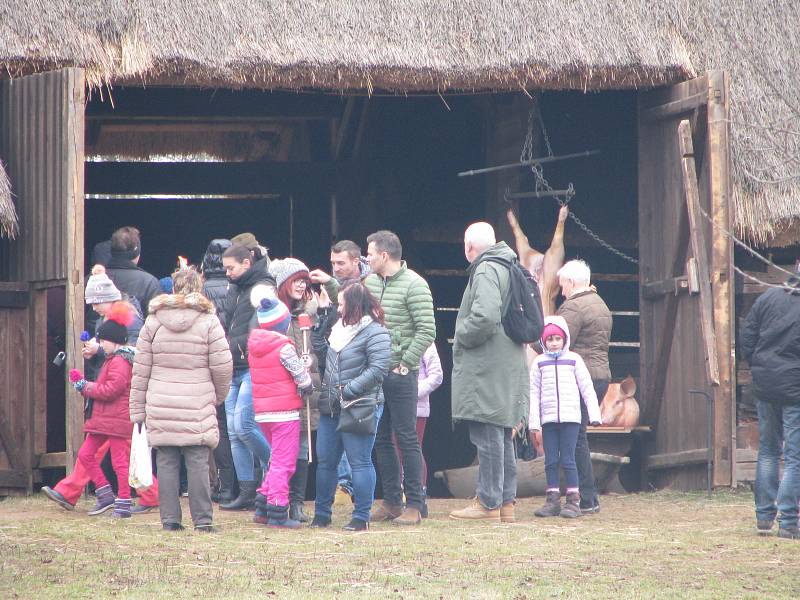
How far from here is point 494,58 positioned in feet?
33.8

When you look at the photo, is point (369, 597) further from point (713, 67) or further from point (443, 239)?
point (443, 239)

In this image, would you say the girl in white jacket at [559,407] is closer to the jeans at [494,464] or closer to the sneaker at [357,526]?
the jeans at [494,464]

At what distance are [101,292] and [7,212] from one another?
156 centimetres

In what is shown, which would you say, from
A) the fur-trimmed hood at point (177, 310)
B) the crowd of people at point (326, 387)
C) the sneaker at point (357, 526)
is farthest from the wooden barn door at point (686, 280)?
the fur-trimmed hood at point (177, 310)

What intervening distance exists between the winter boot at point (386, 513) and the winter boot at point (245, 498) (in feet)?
2.74

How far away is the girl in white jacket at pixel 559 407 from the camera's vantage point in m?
8.84

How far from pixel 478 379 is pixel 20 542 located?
9.41ft

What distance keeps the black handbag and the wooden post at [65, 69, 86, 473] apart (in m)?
2.26

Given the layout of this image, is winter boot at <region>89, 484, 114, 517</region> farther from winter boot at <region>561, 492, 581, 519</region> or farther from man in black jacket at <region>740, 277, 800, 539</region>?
man in black jacket at <region>740, 277, 800, 539</region>

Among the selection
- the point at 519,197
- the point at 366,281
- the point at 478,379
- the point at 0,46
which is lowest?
the point at 478,379

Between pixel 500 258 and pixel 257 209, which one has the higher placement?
pixel 257 209

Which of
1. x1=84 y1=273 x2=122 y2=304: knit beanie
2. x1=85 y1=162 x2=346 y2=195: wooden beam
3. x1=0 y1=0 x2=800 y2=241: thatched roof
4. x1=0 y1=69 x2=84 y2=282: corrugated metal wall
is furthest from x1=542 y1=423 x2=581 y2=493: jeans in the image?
x1=85 y1=162 x2=346 y2=195: wooden beam

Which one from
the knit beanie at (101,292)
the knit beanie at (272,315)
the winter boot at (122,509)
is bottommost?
the winter boot at (122,509)

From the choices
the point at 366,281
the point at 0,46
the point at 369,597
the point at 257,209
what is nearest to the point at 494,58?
the point at 366,281
